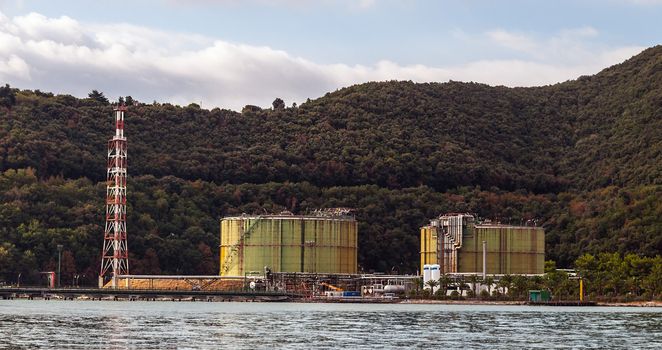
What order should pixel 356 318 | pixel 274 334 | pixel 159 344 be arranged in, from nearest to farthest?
pixel 159 344 → pixel 274 334 → pixel 356 318

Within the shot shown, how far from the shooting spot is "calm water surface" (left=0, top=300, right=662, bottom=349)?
115 m

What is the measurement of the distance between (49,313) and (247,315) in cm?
2350

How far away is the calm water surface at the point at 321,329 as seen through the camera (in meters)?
115

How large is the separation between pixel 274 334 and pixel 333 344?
43.6 ft

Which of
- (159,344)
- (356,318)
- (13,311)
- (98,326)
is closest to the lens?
(159,344)

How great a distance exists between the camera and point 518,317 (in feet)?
558

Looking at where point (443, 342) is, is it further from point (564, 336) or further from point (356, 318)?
point (356, 318)

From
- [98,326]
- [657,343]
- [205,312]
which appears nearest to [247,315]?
[205,312]

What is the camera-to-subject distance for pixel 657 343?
120 meters

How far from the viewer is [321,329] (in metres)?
136

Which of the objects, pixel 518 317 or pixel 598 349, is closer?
pixel 598 349

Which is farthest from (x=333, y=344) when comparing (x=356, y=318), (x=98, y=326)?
(x=356, y=318)

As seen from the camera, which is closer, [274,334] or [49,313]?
[274,334]

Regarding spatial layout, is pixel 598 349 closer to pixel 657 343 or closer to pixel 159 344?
pixel 657 343
